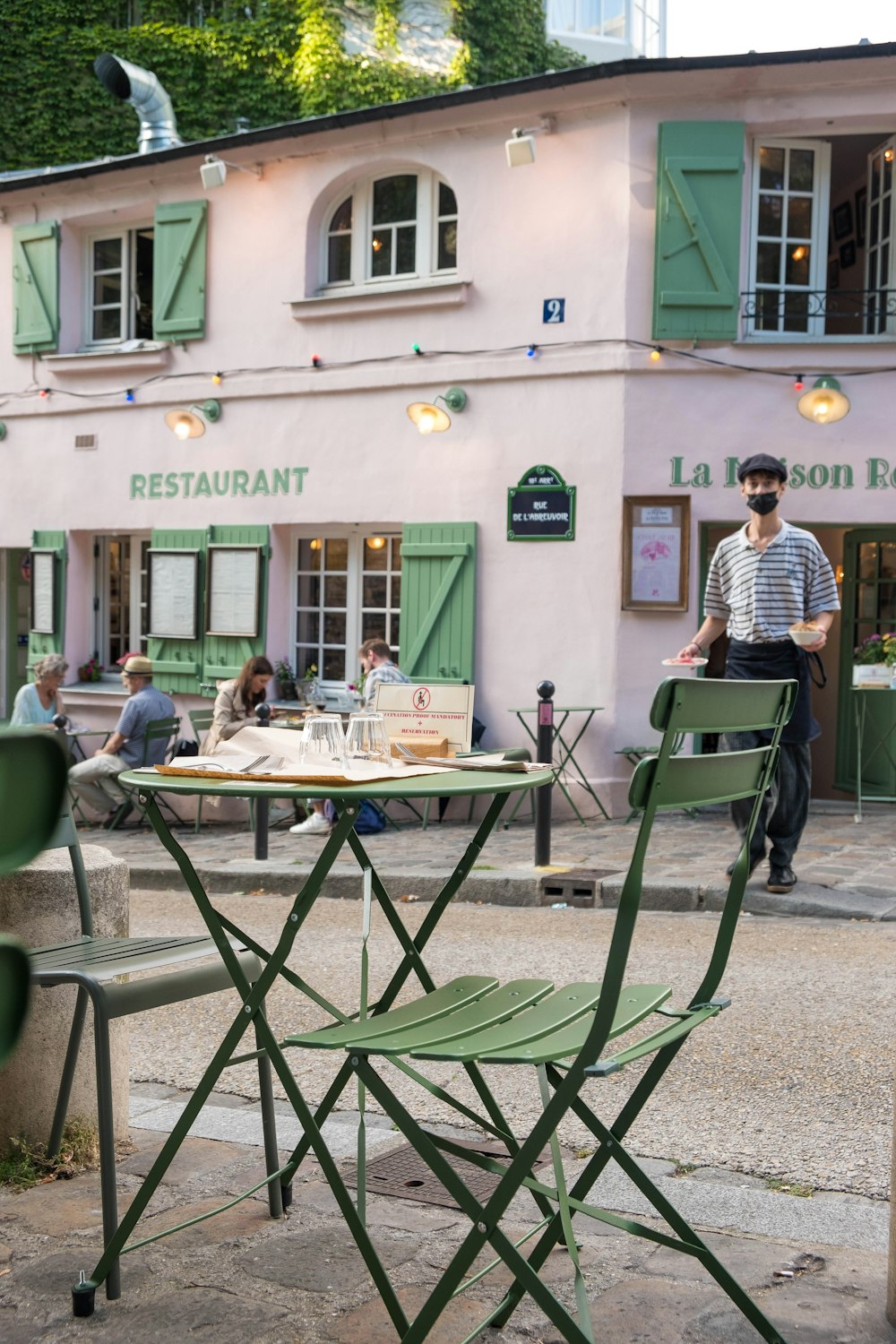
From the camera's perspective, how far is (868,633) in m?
12.0

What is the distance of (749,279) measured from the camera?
11.7 metres

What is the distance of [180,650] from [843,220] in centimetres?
743

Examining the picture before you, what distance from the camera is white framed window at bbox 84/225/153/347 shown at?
14.8 metres

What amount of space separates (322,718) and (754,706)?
1.03 meters

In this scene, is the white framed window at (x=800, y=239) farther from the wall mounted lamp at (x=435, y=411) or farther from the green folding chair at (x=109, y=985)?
the green folding chair at (x=109, y=985)

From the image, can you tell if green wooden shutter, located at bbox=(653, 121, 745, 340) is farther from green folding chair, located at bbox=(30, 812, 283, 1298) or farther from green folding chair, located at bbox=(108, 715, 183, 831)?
green folding chair, located at bbox=(30, 812, 283, 1298)

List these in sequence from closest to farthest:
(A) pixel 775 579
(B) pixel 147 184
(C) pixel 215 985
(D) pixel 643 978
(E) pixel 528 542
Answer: (C) pixel 215 985, (D) pixel 643 978, (A) pixel 775 579, (E) pixel 528 542, (B) pixel 147 184

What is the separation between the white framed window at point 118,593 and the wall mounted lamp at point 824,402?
6.89 m

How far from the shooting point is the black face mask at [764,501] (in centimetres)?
766

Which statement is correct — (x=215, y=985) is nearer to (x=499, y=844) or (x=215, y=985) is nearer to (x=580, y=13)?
(x=499, y=844)

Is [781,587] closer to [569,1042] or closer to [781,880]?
[781,880]

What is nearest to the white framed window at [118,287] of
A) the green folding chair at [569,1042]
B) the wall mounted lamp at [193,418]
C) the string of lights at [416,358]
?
the string of lights at [416,358]

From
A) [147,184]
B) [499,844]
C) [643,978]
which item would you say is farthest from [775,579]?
[147,184]

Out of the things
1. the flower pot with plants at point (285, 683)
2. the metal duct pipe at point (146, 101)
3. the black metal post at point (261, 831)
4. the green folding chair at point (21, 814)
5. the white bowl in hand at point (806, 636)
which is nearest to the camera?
the green folding chair at point (21, 814)
